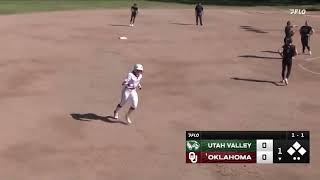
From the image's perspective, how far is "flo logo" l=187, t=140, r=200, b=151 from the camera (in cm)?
1224

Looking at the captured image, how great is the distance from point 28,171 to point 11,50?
685 inches

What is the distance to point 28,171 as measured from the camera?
12.2 m

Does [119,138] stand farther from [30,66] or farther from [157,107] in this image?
[30,66]

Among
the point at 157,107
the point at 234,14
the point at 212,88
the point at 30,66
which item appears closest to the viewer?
the point at 157,107

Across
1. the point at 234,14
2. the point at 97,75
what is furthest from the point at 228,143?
the point at 234,14

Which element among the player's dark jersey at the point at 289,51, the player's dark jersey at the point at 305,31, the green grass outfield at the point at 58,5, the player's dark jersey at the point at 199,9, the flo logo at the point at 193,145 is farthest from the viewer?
the green grass outfield at the point at 58,5

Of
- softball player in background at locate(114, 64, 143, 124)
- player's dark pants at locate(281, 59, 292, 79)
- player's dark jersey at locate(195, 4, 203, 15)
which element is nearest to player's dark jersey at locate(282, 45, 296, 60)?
player's dark pants at locate(281, 59, 292, 79)
